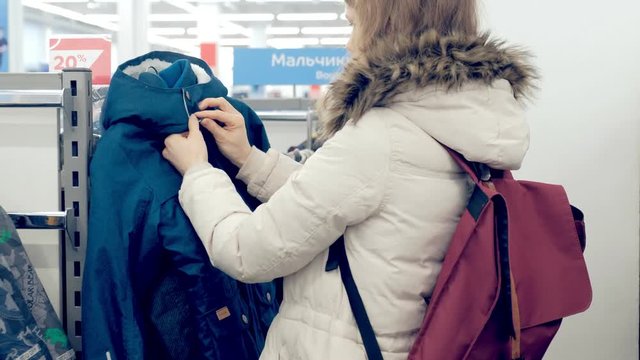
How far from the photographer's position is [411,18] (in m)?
1.18

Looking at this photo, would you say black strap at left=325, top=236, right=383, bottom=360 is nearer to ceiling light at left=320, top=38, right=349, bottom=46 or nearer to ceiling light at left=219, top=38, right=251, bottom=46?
ceiling light at left=219, top=38, right=251, bottom=46

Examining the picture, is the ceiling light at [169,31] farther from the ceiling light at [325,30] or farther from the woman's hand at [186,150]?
the woman's hand at [186,150]

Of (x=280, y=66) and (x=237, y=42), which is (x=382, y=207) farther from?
(x=237, y=42)

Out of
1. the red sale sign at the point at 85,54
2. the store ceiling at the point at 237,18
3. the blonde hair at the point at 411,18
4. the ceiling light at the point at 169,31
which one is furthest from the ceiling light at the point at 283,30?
the blonde hair at the point at 411,18

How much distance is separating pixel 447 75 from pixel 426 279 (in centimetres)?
35

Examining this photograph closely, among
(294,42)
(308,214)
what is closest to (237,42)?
(294,42)

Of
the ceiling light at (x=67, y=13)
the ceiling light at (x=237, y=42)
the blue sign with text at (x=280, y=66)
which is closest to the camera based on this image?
the blue sign with text at (x=280, y=66)

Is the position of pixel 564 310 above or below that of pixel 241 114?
below

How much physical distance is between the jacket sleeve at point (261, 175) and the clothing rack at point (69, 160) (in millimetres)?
324

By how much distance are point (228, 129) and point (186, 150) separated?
0.14m

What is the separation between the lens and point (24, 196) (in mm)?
1334

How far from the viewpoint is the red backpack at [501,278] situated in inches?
44.0

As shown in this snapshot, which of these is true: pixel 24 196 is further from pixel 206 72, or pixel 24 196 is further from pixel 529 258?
pixel 529 258

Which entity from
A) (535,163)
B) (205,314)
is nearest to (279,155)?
(205,314)
